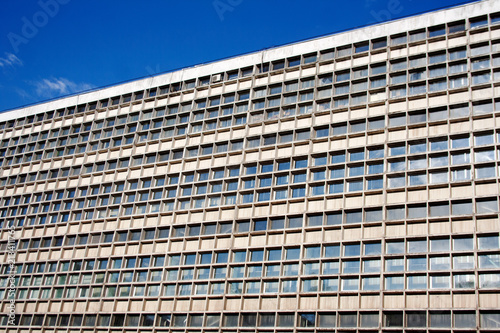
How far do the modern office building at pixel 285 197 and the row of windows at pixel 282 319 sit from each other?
93mm

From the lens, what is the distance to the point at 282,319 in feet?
127

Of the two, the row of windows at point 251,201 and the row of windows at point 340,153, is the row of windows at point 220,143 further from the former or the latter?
the row of windows at point 251,201

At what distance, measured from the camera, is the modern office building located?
37062 mm

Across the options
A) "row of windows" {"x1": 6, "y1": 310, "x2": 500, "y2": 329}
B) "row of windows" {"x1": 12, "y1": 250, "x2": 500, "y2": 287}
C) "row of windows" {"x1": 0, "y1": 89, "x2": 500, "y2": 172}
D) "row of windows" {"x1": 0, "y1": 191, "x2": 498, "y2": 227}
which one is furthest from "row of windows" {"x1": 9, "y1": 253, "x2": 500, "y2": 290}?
"row of windows" {"x1": 0, "y1": 89, "x2": 500, "y2": 172}

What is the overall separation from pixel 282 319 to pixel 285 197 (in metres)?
8.97

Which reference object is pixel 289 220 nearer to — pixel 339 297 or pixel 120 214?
pixel 339 297

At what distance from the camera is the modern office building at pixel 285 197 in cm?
3706

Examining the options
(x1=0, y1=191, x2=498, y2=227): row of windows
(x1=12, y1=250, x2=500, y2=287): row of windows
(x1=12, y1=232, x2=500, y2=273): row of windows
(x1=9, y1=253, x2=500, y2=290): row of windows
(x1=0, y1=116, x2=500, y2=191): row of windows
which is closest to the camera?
(x1=9, y1=253, x2=500, y2=290): row of windows

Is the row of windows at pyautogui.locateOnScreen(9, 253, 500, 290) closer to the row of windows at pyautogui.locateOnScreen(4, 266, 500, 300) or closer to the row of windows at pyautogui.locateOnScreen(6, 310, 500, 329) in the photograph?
the row of windows at pyautogui.locateOnScreen(4, 266, 500, 300)

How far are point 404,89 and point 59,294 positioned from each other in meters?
31.3

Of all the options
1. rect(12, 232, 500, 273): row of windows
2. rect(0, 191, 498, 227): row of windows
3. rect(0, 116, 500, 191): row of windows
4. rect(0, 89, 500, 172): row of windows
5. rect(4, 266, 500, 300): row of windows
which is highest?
rect(0, 89, 500, 172): row of windows

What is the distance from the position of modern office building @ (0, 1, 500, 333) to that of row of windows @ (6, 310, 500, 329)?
0.30 ft

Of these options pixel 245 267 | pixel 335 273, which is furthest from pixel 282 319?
pixel 245 267

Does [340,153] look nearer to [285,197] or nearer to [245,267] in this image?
[285,197]
